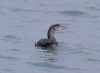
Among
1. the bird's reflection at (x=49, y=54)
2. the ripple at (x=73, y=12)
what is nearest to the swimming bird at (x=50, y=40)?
the bird's reflection at (x=49, y=54)

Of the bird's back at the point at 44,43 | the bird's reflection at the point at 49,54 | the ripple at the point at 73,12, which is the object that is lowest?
the bird's reflection at the point at 49,54

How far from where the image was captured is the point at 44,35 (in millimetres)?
22938

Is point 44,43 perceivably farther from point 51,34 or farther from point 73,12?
point 73,12

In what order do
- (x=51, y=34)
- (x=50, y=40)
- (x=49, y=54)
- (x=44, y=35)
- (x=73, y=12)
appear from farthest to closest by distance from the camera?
(x=73, y=12)
(x=44, y=35)
(x=51, y=34)
(x=50, y=40)
(x=49, y=54)

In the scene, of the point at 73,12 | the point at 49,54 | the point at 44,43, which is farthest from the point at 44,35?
the point at 73,12

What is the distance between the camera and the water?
18.5 metres

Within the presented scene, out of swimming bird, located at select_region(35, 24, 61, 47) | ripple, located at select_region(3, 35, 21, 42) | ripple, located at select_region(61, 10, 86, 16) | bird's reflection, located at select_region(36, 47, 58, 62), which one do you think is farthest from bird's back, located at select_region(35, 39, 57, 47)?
ripple, located at select_region(61, 10, 86, 16)

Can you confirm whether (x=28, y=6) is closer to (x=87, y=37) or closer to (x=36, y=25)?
(x=36, y=25)

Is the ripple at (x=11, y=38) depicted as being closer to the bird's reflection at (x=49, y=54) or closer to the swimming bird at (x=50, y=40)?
the swimming bird at (x=50, y=40)

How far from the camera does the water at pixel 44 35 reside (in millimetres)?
18469

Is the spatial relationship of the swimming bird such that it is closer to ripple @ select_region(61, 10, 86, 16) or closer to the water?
the water

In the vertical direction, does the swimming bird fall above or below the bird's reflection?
above

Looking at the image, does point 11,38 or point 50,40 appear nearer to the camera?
point 50,40

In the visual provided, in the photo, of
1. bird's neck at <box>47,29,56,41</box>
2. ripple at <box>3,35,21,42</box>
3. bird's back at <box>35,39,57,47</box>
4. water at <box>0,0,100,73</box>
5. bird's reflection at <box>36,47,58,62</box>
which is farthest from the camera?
ripple at <box>3,35,21,42</box>
